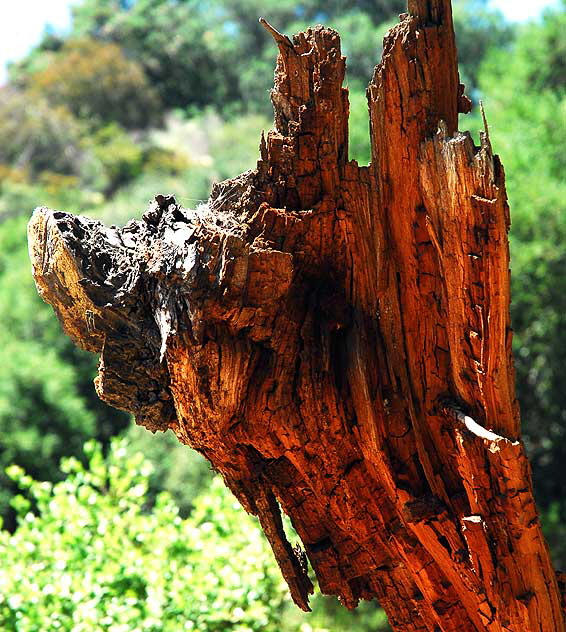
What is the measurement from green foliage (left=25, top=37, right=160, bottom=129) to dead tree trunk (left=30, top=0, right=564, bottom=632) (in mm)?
25158

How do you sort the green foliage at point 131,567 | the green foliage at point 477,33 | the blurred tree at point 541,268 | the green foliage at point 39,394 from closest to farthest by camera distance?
the green foliage at point 131,567, the blurred tree at point 541,268, the green foliage at point 39,394, the green foliage at point 477,33

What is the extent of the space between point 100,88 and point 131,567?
24263mm

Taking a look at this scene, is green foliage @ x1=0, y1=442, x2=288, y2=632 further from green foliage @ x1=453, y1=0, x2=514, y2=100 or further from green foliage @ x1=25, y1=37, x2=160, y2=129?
green foliage @ x1=25, y1=37, x2=160, y2=129

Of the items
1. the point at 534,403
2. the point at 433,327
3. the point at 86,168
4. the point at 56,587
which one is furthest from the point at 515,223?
the point at 86,168

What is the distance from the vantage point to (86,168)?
23281 millimetres

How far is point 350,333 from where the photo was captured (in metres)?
2.40

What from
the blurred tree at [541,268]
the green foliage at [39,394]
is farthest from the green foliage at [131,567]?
the green foliage at [39,394]

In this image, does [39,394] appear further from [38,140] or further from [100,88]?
[100,88]

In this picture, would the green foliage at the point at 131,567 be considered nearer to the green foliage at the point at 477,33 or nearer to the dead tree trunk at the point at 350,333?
the dead tree trunk at the point at 350,333

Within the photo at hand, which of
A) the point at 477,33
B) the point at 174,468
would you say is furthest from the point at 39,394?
the point at 477,33

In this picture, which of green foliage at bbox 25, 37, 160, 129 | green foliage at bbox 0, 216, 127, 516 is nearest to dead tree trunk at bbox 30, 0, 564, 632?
green foliage at bbox 0, 216, 127, 516

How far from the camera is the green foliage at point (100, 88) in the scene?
26406 millimetres

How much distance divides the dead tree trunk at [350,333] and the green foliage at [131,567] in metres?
2.02

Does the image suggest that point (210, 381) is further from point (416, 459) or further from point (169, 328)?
point (416, 459)
